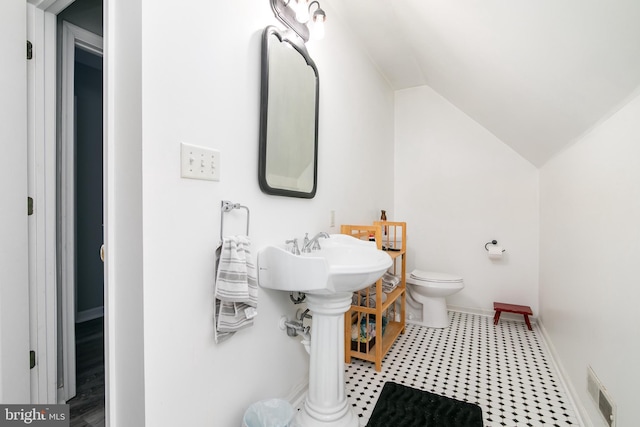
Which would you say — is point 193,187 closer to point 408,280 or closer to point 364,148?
point 364,148

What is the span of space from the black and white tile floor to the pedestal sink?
0.76 ft

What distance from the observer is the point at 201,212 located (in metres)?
1.01

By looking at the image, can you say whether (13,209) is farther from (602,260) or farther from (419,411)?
(602,260)

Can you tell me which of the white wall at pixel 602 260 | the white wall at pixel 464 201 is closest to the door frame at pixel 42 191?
the white wall at pixel 602 260

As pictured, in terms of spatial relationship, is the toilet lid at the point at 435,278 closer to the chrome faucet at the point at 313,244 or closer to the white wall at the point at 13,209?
the chrome faucet at the point at 313,244

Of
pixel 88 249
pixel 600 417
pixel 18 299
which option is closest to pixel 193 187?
pixel 18 299

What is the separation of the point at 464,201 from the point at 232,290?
2.53 meters

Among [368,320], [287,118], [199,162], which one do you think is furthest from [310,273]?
[368,320]

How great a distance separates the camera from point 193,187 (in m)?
0.98

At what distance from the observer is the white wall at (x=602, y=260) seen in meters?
1.01

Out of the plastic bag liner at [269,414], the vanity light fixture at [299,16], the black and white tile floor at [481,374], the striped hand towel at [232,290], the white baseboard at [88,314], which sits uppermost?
the vanity light fixture at [299,16]

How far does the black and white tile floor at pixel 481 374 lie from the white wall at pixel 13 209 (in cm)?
153

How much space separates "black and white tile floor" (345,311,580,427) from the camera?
4.76ft

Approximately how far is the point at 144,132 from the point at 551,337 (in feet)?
9.01
